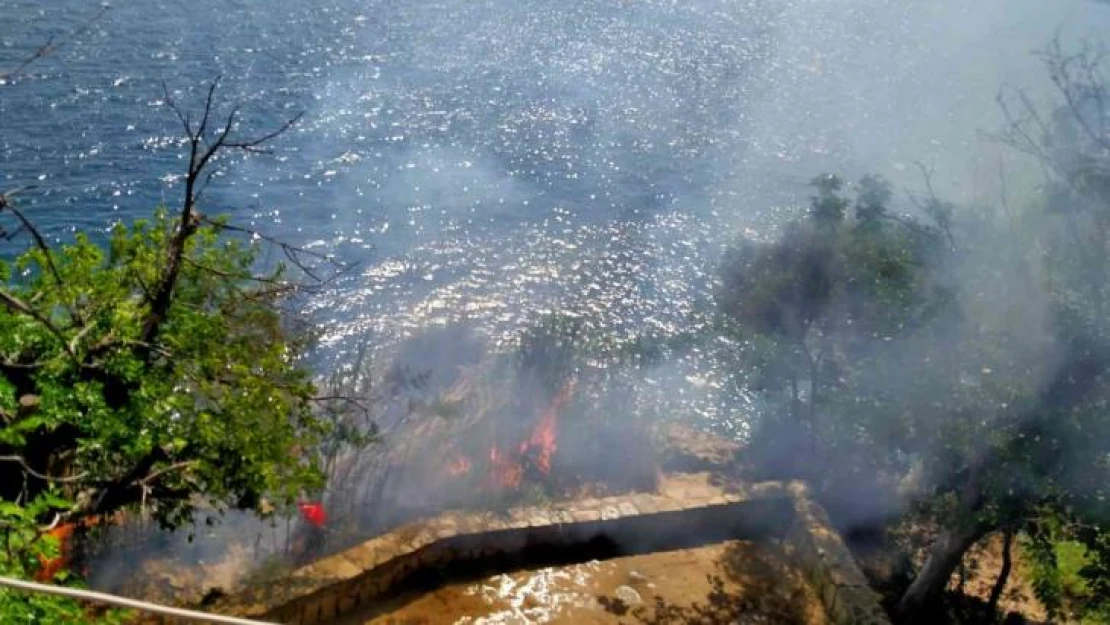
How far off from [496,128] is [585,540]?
20851mm

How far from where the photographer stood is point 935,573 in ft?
40.5

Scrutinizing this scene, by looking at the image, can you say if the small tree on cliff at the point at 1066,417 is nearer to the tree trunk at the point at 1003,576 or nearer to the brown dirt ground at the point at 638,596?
the tree trunk at the point at 1003,576

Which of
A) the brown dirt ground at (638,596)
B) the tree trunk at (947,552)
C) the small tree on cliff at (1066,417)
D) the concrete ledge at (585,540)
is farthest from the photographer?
the brown dirt ground at (638,596)

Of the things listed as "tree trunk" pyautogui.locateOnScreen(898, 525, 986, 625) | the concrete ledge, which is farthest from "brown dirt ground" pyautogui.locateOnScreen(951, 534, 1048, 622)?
the concrete ledge

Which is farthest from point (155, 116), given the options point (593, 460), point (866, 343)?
point (866, 343)

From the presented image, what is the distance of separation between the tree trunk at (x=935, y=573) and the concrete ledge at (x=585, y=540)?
1.03m

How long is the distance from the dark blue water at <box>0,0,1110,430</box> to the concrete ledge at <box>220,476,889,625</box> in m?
6.54

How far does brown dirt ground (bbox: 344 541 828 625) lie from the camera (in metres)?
11.6

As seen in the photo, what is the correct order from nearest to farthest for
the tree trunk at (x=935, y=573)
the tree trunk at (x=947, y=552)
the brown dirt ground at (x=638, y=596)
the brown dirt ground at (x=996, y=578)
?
the tree trunk at (x=947, y=552)
the brown dirt ground at (x=638, y=596)
the tree trunk at (x=935, y=573)
the brown dirt ground at (x=996, y=578)

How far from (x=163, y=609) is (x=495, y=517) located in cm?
887

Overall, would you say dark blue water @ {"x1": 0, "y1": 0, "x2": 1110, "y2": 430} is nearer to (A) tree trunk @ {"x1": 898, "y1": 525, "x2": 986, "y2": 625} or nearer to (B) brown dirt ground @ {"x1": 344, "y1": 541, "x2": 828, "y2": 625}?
(B) brown dirt ground @ {"x1": 344, "y1": 541, "x2": 828, "y2": 625}

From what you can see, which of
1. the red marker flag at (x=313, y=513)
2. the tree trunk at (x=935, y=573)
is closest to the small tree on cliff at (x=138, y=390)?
the red marker flag at (x=313, y=513)

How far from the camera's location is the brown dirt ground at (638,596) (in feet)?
37.9

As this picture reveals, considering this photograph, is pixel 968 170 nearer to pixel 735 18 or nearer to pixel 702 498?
pixel 735 18
